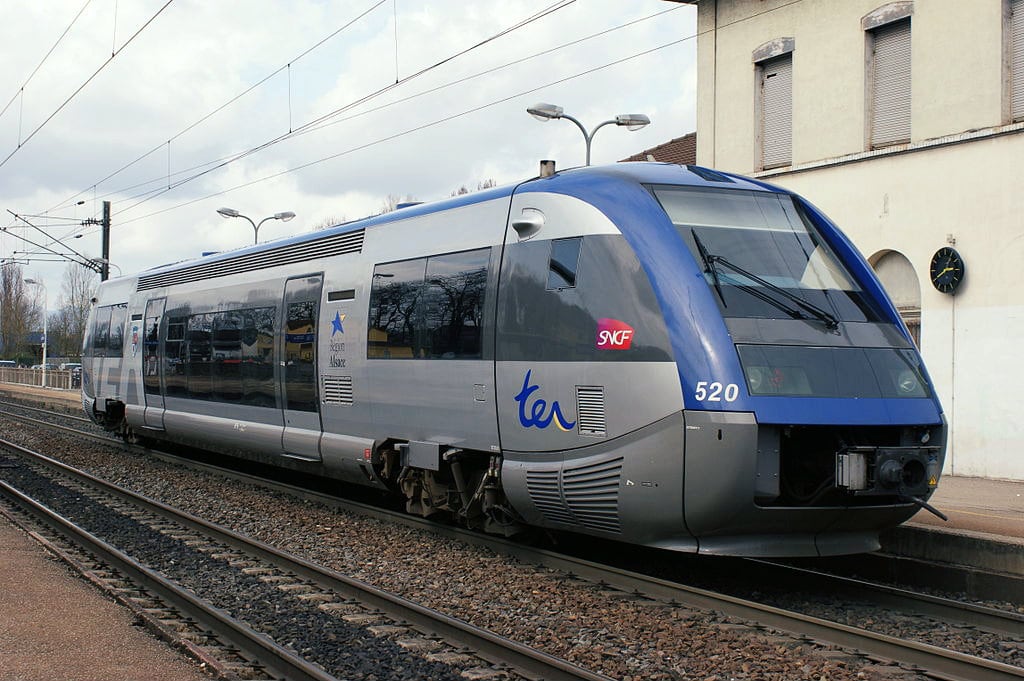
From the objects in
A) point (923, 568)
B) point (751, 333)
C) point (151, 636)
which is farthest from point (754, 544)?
point (151, 636)

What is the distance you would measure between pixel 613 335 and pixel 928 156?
370 inches

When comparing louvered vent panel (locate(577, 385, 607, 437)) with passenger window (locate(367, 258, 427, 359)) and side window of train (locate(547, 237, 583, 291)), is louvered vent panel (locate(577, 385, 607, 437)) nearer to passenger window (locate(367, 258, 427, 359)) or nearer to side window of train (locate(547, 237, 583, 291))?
side window of train (locate(547, 237, 583, 291))

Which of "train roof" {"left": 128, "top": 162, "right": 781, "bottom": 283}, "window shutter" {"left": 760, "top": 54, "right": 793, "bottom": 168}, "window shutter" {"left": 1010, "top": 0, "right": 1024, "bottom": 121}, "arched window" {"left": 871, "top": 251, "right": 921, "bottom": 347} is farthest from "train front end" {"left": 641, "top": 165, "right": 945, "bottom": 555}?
"window shutter" {"left": 760, "top": 54, "right": 793, "bottom": 168}

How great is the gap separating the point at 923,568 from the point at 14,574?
7.38 m

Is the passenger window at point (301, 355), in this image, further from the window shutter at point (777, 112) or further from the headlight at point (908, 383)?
the window shutter at point (777, 112)

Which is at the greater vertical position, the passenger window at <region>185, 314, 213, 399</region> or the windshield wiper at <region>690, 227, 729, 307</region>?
the windshield wiper at <region>690, 227, 729, 307</region>

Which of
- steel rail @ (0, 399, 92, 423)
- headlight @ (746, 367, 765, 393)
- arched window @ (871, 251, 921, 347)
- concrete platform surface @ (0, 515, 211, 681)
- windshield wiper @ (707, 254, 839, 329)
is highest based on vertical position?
arched window @ (871, 251, 921, 347)

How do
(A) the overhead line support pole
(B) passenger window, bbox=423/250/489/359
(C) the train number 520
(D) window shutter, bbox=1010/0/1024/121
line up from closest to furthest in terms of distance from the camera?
(C) the train number 520 < (B) passenger window, bbox=423/250/489/359 < (D) window shutter, bbox=1010/0/1024/121 < (A) the overhead line support pole

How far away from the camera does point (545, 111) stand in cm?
2327

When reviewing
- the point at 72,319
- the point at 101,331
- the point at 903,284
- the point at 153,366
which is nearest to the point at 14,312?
the point at 72,319

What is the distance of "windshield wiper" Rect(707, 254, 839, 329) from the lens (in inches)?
311

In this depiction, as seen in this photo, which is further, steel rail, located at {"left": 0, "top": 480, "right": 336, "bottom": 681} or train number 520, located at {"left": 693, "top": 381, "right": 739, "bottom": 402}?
train number 520, located at {"left": 693, "top": 381, "right": 739, "bottom": 402}

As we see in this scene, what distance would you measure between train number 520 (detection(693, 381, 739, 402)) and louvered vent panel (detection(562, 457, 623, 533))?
2.67ft

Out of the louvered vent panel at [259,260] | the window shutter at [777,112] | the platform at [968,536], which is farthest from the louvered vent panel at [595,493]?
the window shutter at [777,112]
